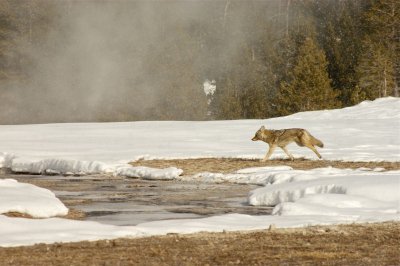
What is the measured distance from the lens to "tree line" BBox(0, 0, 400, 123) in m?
69.7

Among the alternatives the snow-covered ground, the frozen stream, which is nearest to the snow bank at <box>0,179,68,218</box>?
the snow-covered ground

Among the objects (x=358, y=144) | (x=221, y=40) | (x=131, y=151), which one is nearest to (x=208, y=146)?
(x=131, y=151)

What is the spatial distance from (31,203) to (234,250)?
5.93 metres

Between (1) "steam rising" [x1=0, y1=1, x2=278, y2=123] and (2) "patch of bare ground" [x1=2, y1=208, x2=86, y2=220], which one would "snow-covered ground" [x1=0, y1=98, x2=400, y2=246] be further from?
(1) "steam rising" [x1=0, y1=1, x2=278, y2=123]

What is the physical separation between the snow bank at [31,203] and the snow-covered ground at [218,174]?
0.02 meters

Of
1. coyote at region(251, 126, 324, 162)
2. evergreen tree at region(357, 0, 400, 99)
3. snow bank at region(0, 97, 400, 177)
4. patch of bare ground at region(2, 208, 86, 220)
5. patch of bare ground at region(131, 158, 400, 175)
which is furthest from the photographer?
evergreen tree at region(357, 0, 400, 99)

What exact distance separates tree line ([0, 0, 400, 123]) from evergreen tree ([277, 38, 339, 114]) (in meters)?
0.10

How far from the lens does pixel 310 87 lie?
68.6m

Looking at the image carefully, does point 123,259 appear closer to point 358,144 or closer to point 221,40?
point 358,144

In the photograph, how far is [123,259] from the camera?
32.7 ft

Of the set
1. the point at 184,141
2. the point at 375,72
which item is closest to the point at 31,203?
the point at 184,141

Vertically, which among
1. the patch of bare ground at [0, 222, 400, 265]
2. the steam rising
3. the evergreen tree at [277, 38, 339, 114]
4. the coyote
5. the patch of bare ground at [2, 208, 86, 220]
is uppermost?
the steam rising

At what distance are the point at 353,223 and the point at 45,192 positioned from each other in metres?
7.18

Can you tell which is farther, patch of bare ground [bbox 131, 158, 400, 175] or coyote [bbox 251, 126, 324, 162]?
coyote [bbox 251, 126, 324, 162]
